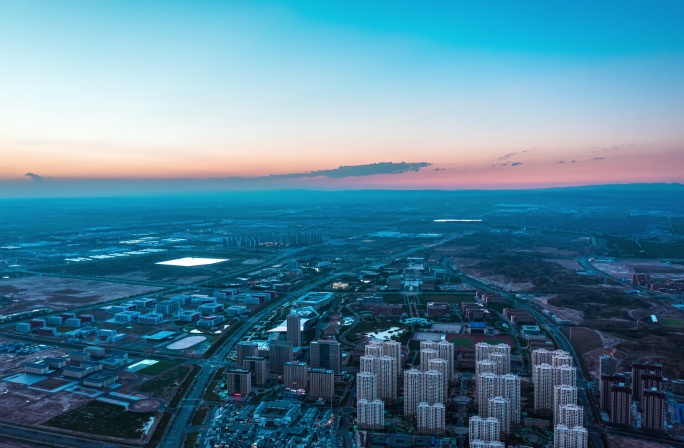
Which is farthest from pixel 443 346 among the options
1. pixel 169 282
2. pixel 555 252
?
pixel 555 252

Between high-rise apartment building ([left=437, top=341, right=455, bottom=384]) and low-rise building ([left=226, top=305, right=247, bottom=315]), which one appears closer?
high-rise apartment building ([left=437, top=341, right=455, bottom=384])

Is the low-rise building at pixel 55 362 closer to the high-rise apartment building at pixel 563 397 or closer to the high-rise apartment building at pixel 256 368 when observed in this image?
the high-rise apartment building at pixel 256 368

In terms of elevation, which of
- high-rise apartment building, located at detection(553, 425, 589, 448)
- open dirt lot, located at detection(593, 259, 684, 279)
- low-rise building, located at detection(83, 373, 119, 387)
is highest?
high-rise apartment building, located at detection(553, 425, 589, 448)

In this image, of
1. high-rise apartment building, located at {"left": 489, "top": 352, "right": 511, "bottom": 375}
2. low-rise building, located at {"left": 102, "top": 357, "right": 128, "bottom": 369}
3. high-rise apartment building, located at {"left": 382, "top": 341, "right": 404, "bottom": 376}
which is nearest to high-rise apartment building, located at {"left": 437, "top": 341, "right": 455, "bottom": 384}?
high-rise apartment building, located at {"left": 382, "top": 341, "right": 404, "bottom": 376}

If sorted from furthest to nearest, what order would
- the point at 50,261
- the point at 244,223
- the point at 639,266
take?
the point at 244,223 < the point at 50,261 < the point at 639,266

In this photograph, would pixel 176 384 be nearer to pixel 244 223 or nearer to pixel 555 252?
pixel 555 252

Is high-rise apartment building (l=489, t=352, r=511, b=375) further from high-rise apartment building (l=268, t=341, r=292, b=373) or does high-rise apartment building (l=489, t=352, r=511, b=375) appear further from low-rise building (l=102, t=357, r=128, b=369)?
low-rise building (l=102, t=357, r=128, b=369)

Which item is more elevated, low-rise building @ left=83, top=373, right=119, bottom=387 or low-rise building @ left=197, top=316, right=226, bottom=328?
low-rise building @ left=83, top=373, right=119, bottom=387
